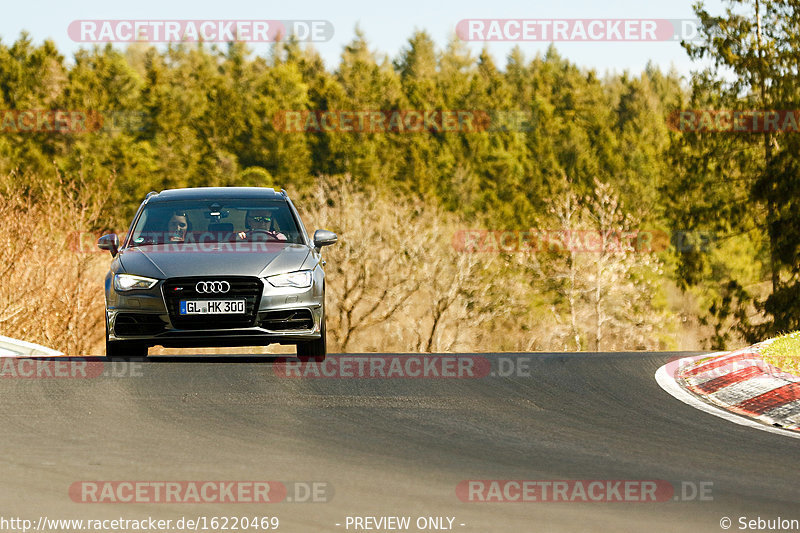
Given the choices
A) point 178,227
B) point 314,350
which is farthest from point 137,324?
point 314,350

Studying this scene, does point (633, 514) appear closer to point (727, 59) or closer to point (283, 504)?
point (283, 504)

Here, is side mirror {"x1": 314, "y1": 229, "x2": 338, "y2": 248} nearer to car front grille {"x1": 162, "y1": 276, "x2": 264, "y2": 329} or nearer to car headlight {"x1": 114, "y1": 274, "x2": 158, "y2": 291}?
car front grille {"x1": 162, "y1": 276, "x2": 264, "y2": 329}

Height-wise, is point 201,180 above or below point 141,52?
below

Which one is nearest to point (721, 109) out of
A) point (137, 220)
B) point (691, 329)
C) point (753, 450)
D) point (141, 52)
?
point (691, 329)

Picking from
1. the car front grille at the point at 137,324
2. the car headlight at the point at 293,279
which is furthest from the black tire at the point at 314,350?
the car front grille at the point at 137,324

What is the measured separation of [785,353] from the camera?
12.2 meters

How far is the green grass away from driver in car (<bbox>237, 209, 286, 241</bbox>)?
564 centimetres

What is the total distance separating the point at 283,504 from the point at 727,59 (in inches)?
1698

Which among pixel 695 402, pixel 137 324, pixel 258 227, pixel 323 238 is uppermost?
pixel 258 227

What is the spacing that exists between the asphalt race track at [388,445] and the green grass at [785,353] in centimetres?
132

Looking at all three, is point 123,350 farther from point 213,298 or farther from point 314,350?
point 314,350

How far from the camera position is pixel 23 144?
69188 mm

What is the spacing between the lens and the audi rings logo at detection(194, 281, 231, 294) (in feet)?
38.5

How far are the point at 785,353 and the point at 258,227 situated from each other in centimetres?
616
